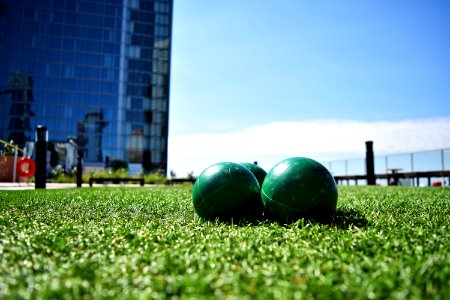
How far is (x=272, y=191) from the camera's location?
5727 mm

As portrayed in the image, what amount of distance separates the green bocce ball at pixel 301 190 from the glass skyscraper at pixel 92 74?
69005 millimetres

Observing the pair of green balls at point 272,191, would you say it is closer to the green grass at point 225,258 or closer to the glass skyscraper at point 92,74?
the green grass at point 225,258

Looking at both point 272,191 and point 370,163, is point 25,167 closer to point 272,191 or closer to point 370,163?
point 272,191

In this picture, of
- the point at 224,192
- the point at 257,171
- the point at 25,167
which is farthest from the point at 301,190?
the point at 25,167

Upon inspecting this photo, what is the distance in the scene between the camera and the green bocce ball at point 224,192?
6.02 meters

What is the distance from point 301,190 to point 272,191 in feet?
1.54

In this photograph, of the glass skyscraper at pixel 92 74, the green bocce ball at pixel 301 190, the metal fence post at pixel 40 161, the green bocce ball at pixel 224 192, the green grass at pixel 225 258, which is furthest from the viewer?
the glass skyscraper at pixel 92 74

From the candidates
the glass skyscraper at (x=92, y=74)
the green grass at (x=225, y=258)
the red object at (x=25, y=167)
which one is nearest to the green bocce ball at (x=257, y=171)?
the green grass at (x=225, y=258)

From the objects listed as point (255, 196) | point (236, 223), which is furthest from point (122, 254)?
point (255, 196)

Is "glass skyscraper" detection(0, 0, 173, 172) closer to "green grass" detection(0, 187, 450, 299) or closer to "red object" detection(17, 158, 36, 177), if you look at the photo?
"red object" detection(17, 158, 36, 177)

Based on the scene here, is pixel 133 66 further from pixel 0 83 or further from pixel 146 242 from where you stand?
pixel 146 242

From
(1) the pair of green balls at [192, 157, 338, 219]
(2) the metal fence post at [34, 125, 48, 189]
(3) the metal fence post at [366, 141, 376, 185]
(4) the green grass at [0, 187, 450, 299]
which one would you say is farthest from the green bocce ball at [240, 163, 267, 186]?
(3) the metal fence post at [366, 141, 376, 185]

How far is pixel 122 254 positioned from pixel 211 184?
243 cm

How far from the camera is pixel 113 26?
76.2 m
